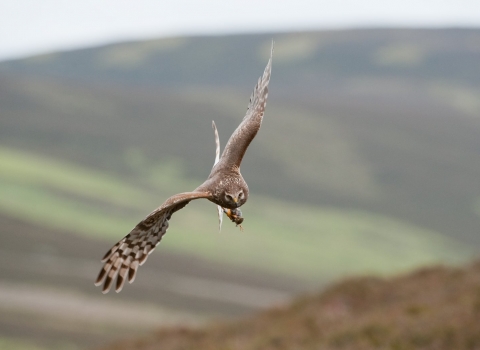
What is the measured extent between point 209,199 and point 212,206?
258ft

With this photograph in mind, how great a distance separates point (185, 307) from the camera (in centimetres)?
4734

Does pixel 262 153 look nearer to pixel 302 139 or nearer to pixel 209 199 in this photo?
pixel 302 139

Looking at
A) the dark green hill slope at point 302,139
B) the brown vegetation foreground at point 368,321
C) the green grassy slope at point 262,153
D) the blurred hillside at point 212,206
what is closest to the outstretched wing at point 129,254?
the brown vegetation foreground at point 368,321

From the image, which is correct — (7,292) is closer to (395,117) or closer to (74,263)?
(74,263)

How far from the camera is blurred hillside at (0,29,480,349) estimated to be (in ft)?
172

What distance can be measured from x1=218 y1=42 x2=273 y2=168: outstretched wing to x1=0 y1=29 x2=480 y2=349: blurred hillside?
1143 inches

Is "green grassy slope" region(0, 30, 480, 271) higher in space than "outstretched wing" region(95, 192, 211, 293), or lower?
higher

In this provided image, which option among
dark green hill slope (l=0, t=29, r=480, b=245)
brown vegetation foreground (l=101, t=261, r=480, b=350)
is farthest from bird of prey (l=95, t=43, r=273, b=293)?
dark green hill slope (l=0, t=29, r=480, b=245)

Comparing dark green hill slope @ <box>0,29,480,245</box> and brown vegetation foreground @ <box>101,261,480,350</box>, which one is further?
dark green hill slope @ <box>0,29,480,245</box>

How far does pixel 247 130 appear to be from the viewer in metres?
6.04

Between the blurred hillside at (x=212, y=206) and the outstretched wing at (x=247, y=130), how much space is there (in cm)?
2902

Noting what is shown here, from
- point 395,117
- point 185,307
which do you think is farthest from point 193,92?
point 185,307

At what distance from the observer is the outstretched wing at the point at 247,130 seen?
5.64 meters

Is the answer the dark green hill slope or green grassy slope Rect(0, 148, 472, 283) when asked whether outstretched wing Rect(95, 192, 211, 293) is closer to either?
green grassy slope Rect(0, 148, 472, 283)
